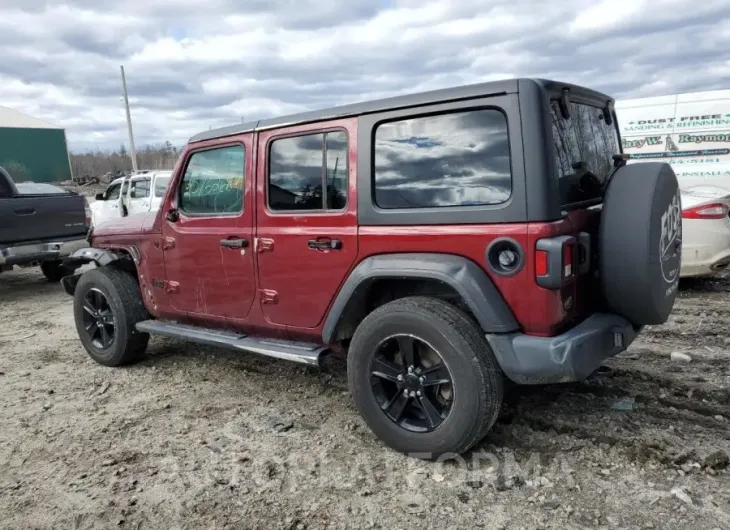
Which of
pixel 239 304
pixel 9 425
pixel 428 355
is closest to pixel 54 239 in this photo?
pixel 9 425

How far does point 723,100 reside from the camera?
8305 millimetres

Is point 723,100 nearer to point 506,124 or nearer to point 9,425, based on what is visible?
point 506,124

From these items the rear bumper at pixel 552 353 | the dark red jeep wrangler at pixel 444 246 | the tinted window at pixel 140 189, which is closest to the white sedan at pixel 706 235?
the dark red jeep wrangler at pixel 444 246

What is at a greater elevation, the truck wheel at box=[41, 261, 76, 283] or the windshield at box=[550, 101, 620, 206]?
the windshield at box=[550, 101, 620, 206]

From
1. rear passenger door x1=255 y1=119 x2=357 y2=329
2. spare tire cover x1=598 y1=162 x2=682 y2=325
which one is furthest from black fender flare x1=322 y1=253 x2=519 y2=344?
spare tire cover x1=598 y1=162 x2=682 y2=325

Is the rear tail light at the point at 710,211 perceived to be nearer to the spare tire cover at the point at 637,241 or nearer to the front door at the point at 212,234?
the spare tire cover at the point at 637,241

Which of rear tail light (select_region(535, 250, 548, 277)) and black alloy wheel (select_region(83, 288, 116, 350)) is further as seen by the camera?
black alloy wheel (select_region(83, 288, 116, 350))

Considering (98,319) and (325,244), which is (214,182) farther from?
(98,319)

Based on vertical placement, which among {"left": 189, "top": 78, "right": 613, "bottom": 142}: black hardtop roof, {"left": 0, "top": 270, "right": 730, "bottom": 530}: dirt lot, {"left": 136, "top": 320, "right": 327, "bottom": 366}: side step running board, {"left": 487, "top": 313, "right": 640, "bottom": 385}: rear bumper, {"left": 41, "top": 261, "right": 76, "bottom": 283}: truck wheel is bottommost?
{"left": 0, "top": 270, "right": 730, "bottom": 530}: dirt lot

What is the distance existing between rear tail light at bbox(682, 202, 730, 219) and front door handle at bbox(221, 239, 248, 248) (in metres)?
4.74

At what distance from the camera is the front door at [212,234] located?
3.73 m

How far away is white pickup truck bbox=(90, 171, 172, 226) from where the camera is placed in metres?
12.0

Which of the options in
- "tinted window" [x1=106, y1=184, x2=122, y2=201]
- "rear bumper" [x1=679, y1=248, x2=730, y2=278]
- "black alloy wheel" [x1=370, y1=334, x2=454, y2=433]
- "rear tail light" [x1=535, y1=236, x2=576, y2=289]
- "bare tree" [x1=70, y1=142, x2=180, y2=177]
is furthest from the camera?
"bare tree" [x1=70, y1=142, x2=180, y2=177]

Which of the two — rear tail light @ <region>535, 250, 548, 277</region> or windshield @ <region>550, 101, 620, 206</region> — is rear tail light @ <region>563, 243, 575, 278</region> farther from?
windshield @ <region>550, 101, 620, 206</region>
